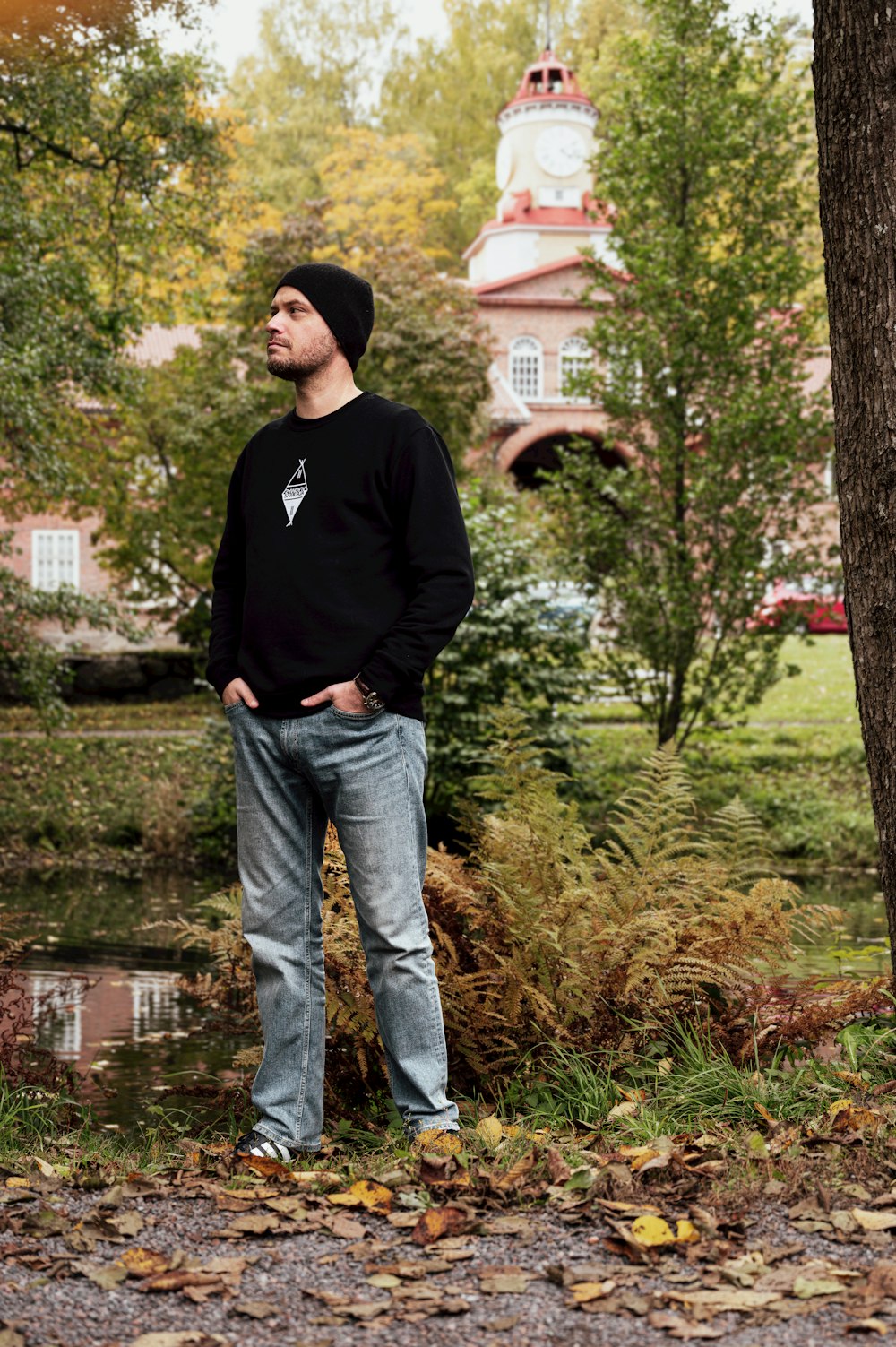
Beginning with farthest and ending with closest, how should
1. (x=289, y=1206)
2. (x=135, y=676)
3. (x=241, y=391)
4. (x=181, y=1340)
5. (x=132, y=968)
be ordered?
(x=135, y=676), (x=241, y=391), (x=132, y=968), (x=289, y=1206), (x=181, y=1340)

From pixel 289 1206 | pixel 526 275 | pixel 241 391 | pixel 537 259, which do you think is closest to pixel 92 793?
pixel 241 391

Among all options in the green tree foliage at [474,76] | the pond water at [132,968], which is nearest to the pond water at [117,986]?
the pond water at [132,968]

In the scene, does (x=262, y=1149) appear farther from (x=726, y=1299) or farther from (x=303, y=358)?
(x=303, y=358)

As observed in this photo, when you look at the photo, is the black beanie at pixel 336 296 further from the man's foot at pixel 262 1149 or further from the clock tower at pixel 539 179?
the clock tower at pixel 539 179

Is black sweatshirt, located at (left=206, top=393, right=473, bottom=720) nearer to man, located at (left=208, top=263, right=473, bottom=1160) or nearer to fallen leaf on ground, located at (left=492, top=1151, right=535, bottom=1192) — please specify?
man, located at (left=208, top=263, right=473, bottom=1160)

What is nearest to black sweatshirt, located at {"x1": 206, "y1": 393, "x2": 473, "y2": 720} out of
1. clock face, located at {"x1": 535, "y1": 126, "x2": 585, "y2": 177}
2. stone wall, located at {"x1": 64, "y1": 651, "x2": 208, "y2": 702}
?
stone wall, located at {"x1": 64, "y1": 651, "x2": 208, "y2": 702}

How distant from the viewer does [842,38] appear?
4.39m

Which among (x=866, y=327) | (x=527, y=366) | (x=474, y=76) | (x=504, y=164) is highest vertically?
(x=474, y=76)

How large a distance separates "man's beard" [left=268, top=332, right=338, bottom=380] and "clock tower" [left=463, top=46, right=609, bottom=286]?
143 ft

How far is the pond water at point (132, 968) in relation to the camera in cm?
646

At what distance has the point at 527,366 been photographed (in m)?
44.5

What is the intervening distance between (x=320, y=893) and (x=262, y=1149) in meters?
0.71

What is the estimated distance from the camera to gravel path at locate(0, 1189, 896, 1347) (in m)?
2.78

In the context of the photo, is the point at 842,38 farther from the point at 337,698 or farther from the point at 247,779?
the point at 247,779
